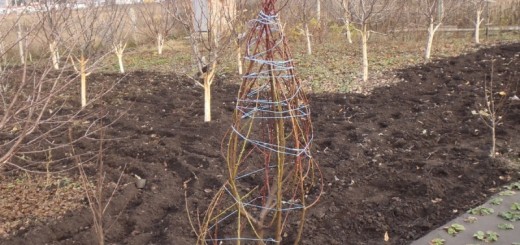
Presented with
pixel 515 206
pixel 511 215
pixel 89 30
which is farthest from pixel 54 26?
pixel 89 30

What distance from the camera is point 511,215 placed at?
3.65m

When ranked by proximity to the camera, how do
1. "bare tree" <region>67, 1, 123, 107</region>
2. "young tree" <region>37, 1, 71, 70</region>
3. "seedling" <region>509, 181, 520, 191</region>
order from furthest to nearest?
"bare tree" <region>67, 1, 123, 107</region>, "seedling" <region>509, 181, 520, 191</region>, "young tree" <region>37, 1, 71, 70</region>

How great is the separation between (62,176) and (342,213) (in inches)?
106

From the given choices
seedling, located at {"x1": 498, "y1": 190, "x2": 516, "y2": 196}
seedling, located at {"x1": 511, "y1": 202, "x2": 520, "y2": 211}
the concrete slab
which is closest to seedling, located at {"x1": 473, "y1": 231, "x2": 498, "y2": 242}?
the concrete slab

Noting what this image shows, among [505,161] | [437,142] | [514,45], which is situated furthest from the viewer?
[514,45]

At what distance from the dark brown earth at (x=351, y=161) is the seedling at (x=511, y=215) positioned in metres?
0.27

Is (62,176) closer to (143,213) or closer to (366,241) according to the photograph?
(143,213)

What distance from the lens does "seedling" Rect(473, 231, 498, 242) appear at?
3351mm

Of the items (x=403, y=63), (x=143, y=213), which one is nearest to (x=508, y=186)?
(x=143, y=213)

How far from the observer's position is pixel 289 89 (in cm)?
242

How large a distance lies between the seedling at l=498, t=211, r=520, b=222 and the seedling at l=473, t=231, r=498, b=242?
0.29 meters

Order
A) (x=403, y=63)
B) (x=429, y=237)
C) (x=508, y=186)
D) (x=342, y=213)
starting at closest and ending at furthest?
(x=429, y=237) < (x=342, y=213) < (x=508, y=186) < (x=403, y=63)

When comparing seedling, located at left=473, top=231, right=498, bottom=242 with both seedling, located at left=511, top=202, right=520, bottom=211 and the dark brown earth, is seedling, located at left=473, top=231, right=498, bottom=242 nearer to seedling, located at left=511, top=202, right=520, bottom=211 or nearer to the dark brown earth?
the dark brown earth

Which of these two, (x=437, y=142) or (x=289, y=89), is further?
(x=437, y=142)
